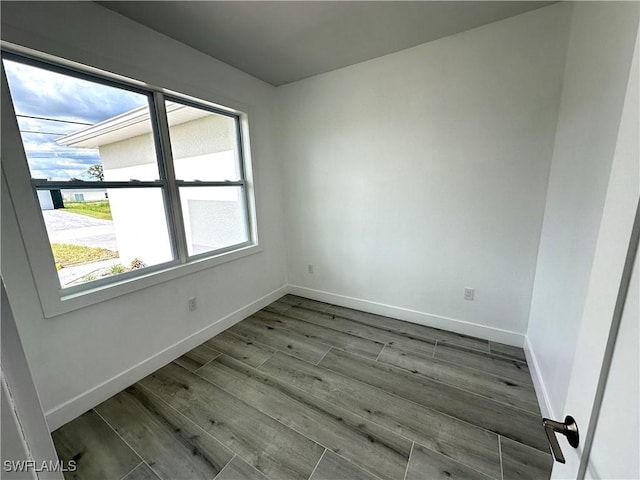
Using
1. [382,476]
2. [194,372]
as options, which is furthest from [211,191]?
[382,476]

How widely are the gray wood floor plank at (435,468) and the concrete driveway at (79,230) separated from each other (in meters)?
2.38

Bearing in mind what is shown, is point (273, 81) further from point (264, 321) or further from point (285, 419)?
point (285, 419)

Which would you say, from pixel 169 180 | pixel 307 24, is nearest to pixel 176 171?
pixel 169 180

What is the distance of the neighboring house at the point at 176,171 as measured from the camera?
186 centimetres

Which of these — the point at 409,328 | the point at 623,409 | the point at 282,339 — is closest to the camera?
the point at 623,409

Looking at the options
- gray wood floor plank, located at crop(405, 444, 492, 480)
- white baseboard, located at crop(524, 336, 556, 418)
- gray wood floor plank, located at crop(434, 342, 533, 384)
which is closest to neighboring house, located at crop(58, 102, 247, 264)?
gray wood floor plank, located at crop(405, 444, 492, 480)

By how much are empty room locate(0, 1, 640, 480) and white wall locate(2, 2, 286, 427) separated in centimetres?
1

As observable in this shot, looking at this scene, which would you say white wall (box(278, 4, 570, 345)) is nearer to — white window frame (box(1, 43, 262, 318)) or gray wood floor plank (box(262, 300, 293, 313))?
gray wood floor plank (box(262, 300, 293, 313))

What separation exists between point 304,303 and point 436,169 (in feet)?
6.97

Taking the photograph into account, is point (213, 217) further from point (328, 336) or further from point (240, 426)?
point (240, 426)

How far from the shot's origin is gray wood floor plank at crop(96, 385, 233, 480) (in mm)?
1344

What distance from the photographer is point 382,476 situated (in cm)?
127

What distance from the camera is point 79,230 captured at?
1685 millimetres

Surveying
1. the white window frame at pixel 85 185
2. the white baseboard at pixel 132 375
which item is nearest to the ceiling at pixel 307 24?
the white window frame at pixel 85 185
